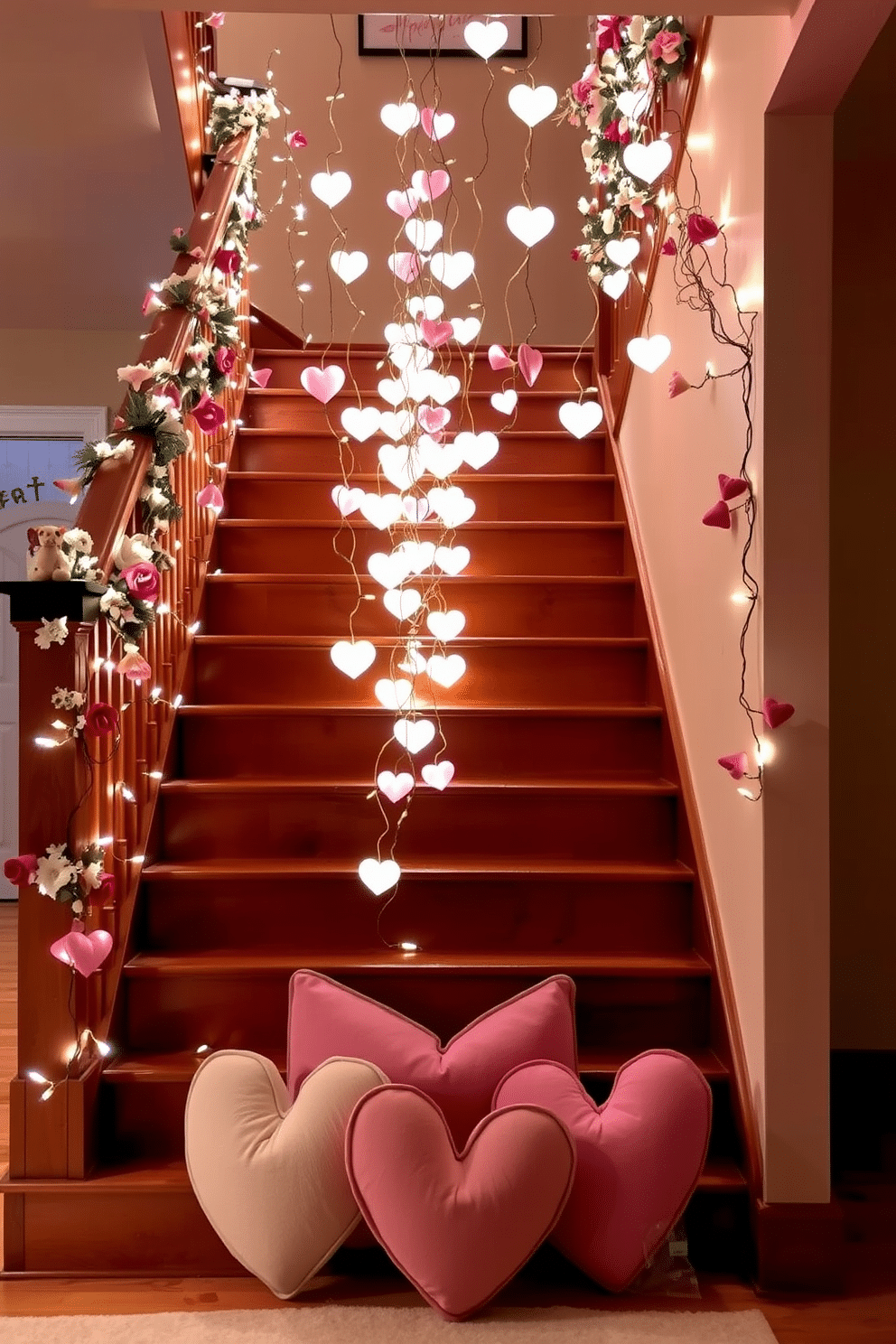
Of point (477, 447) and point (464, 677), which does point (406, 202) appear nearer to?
point (477, 447)

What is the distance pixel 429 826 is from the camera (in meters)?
2.81

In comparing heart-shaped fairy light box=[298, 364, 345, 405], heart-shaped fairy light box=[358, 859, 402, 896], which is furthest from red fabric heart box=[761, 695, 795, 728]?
heart-shaped fairy light box=[298, 364, 345, 405]

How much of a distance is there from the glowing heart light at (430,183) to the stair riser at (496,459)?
1062 mm

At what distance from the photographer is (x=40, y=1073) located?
84.3 inches

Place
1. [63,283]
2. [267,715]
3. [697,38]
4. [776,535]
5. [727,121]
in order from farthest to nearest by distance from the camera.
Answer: [63,283] < [267,715] < [697,38] < [727,121] < [776,535]

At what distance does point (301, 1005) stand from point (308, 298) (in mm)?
3943

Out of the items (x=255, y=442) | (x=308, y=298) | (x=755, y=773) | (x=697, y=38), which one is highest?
(x=308, y=298)

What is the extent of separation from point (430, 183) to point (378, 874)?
165cm

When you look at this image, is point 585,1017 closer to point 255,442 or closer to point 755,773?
point 755,773

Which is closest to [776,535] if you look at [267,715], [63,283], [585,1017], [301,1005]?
[585,1017]

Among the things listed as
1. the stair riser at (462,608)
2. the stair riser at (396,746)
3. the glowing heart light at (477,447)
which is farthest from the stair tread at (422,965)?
the glowing heart light at (477,447)

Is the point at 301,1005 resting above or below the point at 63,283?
below

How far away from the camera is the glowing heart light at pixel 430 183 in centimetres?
280

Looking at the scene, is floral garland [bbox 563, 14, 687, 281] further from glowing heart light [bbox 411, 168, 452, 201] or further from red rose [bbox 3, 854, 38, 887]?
red rose [bbox 3, 854, 38, 887]
